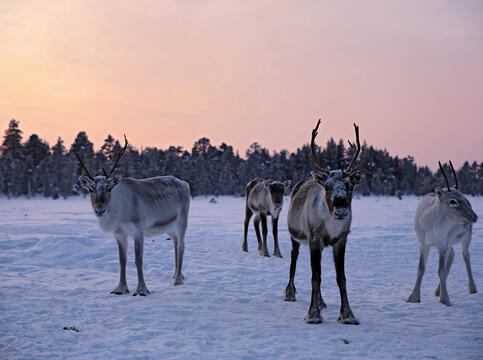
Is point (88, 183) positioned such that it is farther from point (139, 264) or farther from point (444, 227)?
point (444, 227)

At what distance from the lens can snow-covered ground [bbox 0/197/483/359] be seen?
4238 mm

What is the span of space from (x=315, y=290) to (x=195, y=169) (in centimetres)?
6526

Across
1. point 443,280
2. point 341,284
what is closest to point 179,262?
point 341,284

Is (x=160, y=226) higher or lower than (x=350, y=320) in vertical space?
higher

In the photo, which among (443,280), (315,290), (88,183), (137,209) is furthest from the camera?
(137,209)

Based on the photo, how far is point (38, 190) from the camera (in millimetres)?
66312

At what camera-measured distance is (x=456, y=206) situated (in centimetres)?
674

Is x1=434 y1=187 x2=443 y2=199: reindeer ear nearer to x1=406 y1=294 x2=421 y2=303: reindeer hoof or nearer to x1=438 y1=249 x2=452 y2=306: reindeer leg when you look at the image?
x1=438 y1=249 x2=452 y2=306: reindeer leg

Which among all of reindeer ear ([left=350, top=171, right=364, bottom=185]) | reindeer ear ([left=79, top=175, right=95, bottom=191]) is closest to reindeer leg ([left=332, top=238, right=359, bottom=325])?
reindeer ear ([left=350, top=171, right=364, bottom=185])

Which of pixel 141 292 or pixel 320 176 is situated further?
pixel 141 292

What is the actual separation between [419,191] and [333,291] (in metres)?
75.6

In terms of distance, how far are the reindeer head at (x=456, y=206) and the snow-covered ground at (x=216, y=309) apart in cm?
147

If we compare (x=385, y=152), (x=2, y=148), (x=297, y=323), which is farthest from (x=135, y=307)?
(x=385, y=152)

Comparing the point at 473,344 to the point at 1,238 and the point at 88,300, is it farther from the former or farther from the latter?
the point at 1,238
